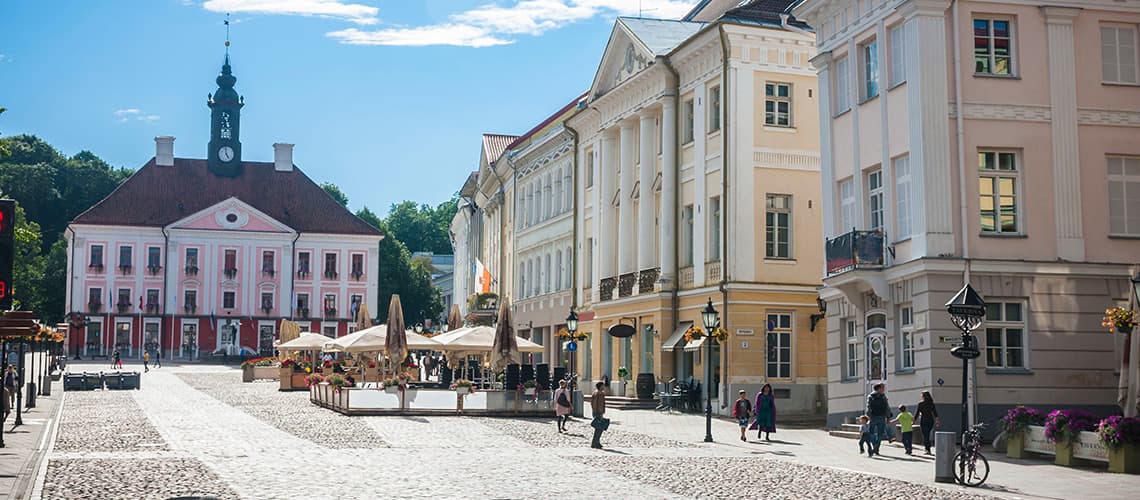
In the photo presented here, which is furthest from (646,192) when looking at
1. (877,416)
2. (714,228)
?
(877,416)

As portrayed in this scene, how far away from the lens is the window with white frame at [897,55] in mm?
29031

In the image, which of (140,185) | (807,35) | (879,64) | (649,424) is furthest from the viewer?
(140,185)

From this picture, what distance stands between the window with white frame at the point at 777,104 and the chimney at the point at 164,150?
82865mm

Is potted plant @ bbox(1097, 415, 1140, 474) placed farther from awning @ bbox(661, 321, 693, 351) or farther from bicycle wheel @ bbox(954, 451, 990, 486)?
awning @ bbox(661, 321, 693, 351)

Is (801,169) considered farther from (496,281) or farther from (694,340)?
(496,281)

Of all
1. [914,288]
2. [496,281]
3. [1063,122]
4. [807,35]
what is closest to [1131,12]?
[1063,122]

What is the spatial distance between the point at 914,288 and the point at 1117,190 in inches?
189

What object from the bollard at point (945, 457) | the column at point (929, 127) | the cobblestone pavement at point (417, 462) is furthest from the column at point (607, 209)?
the bollard at point (945, 457)

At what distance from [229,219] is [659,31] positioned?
69.8m

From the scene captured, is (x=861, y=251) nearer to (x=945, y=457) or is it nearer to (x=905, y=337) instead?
(x=905, y=337)

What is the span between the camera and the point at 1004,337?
27906 mm

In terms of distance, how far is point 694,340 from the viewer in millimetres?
40375

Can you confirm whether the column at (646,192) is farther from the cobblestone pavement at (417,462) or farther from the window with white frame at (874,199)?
the window with white frame at (874,199)

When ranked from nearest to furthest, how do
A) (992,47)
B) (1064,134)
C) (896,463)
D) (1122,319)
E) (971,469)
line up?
(971,469) < (1122,319) < (896,463) < (1064,134) < (992,47)
